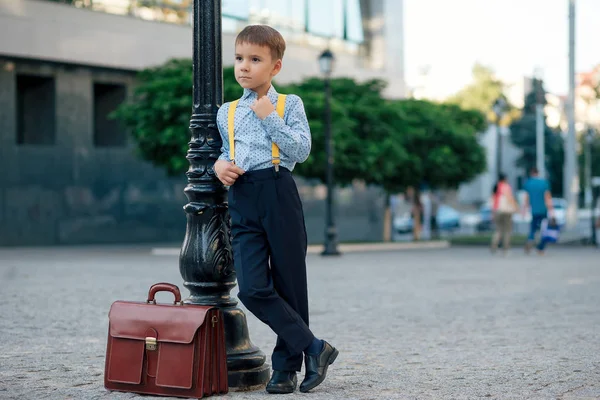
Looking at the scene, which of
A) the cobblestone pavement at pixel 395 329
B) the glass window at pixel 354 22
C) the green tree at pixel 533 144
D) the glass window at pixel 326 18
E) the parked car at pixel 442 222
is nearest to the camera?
the cobblestone pavement at pixel 395 329

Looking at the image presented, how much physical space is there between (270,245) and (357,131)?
2108 cm

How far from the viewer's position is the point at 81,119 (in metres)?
27.8

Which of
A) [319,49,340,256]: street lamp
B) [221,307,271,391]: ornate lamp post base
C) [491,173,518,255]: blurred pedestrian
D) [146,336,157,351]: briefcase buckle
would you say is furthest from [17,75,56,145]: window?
[146,336,157,351]: briefcase buckle

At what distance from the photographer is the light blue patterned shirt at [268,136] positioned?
489cm

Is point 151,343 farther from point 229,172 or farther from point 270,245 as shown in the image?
point 229,172

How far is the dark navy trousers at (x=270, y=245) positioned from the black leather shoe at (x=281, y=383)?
134 mm

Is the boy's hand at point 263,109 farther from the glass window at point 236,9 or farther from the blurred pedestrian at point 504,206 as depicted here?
the glass window at point 236,9

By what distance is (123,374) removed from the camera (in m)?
4.93

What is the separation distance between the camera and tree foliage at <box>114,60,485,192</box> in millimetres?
22797

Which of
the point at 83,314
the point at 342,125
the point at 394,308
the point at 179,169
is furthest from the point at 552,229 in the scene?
the point at 83,314

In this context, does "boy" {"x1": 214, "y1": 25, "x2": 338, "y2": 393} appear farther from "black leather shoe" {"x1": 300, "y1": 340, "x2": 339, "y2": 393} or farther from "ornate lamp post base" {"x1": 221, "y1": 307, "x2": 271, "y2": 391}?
"ornate lamp post base" {"x1": 221, "y1": 307, "x2": 271, "y2": 391}

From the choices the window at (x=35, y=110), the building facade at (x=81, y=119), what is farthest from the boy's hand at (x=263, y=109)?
the window at (x=35, y=110)

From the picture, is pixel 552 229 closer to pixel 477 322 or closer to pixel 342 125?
pixel 342 125

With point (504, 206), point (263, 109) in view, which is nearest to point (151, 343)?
point (263, 109)
